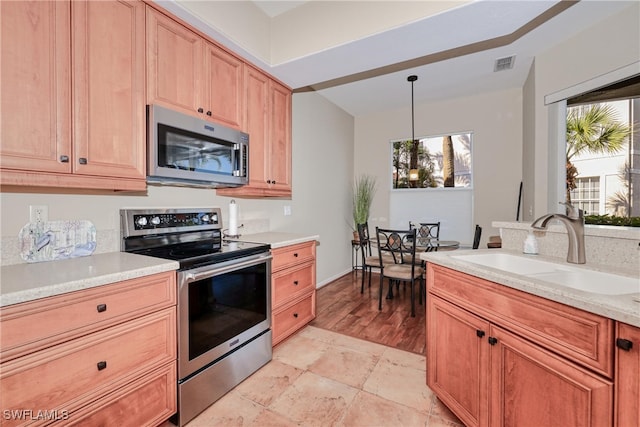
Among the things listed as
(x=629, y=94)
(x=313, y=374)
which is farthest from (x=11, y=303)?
(x=629, y=94)

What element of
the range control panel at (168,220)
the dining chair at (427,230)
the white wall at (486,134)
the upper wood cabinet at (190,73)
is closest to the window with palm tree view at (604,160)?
the white wall at (486,134)

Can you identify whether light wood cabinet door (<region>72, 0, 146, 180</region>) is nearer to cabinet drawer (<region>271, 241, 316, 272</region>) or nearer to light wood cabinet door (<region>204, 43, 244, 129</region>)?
light wood cabinet door (<region>204, 43, 244, 129</region>)

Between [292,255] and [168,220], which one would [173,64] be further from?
[292,255]

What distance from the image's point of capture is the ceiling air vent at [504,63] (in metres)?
3.17

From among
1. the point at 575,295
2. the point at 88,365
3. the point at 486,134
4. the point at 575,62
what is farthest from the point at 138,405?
the point at 486,134

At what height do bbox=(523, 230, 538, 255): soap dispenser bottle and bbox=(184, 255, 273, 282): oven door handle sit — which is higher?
bbox=(523, 230, 538, 255): soap dispenser bottle

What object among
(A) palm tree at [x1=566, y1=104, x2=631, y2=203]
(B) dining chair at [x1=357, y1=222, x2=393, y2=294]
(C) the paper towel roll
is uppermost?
(A) palm tree at [x1=566, y1=104, x2=631, y2=203]

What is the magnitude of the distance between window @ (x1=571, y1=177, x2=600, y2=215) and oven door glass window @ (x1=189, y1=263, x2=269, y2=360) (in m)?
3.32

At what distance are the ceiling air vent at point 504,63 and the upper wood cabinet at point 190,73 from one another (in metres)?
2.98

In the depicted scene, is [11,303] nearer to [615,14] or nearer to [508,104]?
[615,14]

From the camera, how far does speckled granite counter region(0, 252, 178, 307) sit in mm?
1020

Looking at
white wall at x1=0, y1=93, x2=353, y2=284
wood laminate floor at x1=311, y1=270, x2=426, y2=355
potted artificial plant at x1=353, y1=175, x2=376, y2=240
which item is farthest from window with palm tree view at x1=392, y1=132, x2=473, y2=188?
wood laminate floor at x1=311, y1=270, x2=426, y2=355

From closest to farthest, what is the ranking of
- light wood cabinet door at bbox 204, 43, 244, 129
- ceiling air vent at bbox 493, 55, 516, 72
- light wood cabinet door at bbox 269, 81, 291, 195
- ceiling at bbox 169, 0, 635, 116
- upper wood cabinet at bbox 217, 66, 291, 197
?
ceiling at bbox 169, 0, 635, 116 < light wood cabinet door at bbox 204, 43, 244, 129 < upper wood cabinet at bbox 217, 66, 291, 197 < light wood cabinet door at bbox 269, 81, 291, 195 < ceiling air vent at bbox 493, 55, 516, 72

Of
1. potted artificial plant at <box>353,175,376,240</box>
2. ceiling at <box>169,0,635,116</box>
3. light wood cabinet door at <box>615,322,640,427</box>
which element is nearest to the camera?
light wood cabinet door at <box>615,322,640,427</box>
